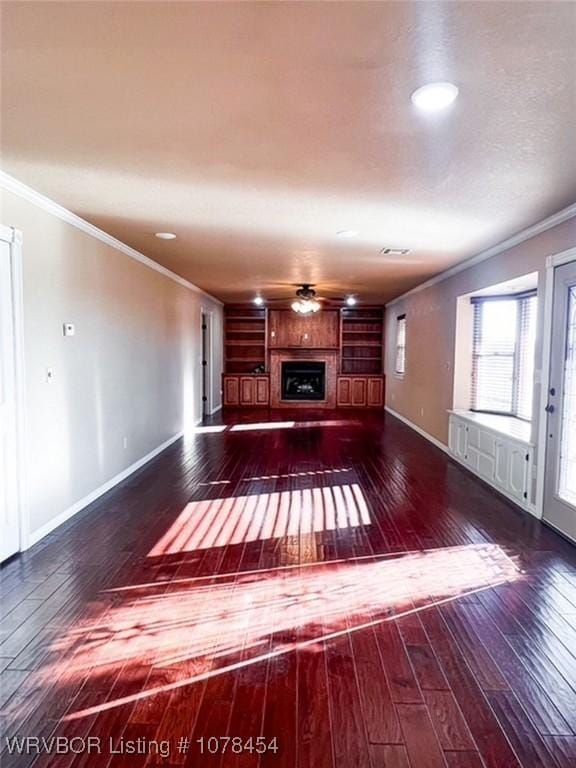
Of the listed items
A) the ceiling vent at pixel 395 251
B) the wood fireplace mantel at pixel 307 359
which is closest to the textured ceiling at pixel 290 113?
the ceiling vent at pixel 395 251

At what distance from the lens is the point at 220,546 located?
3279 millimetres

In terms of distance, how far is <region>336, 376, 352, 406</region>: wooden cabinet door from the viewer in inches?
428

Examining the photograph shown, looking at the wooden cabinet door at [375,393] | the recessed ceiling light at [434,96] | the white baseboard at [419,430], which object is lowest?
the white baseboard at [419,430]

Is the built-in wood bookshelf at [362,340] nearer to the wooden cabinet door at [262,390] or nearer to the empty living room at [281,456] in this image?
the wooden cabinet door at [262,390]

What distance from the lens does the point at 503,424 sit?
4922mm

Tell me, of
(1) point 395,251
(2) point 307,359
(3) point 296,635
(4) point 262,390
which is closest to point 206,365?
(4) point 262,390

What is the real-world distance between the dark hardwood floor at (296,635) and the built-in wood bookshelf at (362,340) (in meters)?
7.13

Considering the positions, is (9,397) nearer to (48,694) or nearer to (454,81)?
(48,694)

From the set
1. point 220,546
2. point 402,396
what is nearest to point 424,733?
point 220,546

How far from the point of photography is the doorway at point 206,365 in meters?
9.08

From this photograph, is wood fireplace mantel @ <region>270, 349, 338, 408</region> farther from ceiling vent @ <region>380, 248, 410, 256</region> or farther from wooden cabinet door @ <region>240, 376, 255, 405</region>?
ceiling vent @ <region>380, 248, 410, 256</region>

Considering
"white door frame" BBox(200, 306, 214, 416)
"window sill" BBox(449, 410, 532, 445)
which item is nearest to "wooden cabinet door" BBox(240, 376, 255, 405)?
"white door frame" BBox(200, 306, 214, 416)

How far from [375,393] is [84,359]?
7900 millimetres

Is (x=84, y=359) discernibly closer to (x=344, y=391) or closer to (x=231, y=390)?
(x=231, y=390)
